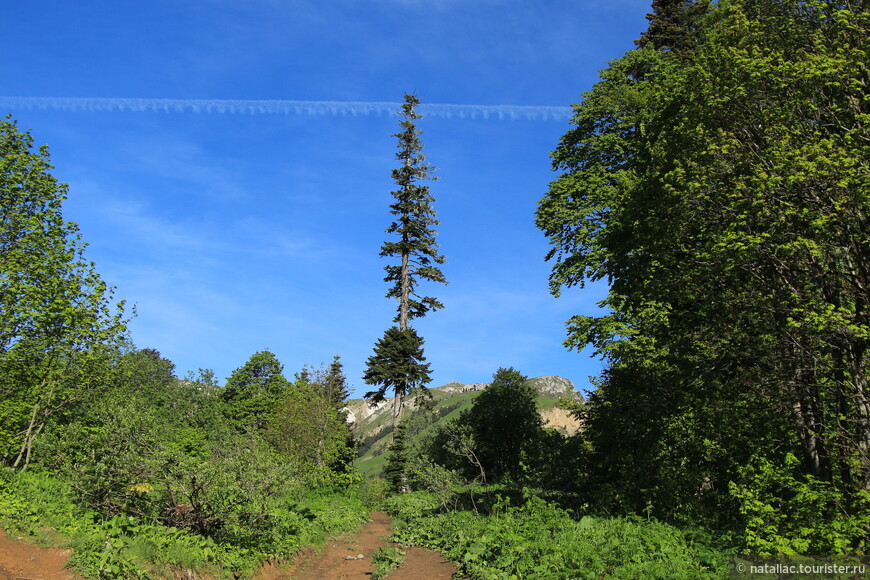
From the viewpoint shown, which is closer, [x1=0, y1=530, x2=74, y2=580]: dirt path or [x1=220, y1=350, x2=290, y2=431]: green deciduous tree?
[x1=0, y1=530, x2=74, y2=580]: dirt path

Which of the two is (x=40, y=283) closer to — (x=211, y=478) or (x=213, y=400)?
(x=211, y=478)

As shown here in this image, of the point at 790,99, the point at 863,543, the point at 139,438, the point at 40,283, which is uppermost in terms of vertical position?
the point at 790,99

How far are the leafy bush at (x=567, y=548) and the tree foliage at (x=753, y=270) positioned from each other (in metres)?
1.54

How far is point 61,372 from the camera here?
54.3 feet

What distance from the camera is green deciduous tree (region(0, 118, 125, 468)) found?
52.2ft

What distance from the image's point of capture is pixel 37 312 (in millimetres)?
16078

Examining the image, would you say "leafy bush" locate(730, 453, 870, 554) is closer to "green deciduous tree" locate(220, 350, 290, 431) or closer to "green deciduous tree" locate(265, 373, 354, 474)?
"green deciduous tree" locate(265, 373, 354, 474)

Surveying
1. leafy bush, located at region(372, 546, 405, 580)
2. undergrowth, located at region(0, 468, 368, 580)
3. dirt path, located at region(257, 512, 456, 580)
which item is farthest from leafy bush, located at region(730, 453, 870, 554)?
undergrowth, located at region(0, 468, 368, 580)

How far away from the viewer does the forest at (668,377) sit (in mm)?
9430

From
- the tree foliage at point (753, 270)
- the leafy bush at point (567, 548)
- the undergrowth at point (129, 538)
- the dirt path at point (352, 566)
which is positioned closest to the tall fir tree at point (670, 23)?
the tree foliage at point (753, 270)

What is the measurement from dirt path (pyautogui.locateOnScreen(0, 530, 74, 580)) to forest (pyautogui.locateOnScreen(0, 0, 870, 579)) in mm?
296

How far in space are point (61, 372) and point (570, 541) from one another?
15342 millimetres

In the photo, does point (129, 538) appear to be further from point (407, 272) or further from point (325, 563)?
point (407, 272)

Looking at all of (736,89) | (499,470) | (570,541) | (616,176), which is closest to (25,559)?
(570,541)
